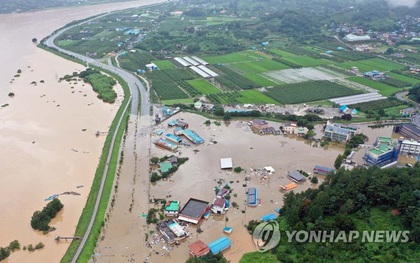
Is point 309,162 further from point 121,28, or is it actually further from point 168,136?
point 121,28

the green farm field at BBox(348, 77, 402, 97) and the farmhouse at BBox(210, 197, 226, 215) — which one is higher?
the farmhouse at BBox(210, 197, 226, 215)

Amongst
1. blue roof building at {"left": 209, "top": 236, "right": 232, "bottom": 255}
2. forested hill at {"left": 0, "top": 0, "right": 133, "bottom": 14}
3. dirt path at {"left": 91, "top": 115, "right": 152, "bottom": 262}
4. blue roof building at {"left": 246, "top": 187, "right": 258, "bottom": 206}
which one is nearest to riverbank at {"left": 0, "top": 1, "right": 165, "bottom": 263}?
dirt path at {"left": 91, "top": 115, "right": 152, "bottom": 262}

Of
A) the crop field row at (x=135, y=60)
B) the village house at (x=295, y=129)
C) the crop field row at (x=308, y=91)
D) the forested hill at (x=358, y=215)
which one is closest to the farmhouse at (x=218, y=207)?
the forested hill at (x=358, y=215)

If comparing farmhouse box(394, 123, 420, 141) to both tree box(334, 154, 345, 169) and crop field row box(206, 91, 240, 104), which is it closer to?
tree box(334, 154, 345, 169)

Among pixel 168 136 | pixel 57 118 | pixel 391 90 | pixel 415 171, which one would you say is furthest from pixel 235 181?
pixel 391 90

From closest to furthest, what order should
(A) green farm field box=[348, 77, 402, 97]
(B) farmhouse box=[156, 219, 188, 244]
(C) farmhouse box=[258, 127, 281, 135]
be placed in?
(B) farmhouse box=[156, 219, 188, 244] < (C) farmhouse box=[258, 127, 281, 135] < (A) green farm field box=[348, 77, 402, 97]

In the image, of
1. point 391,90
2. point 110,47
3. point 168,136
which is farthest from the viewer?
point 110,47
